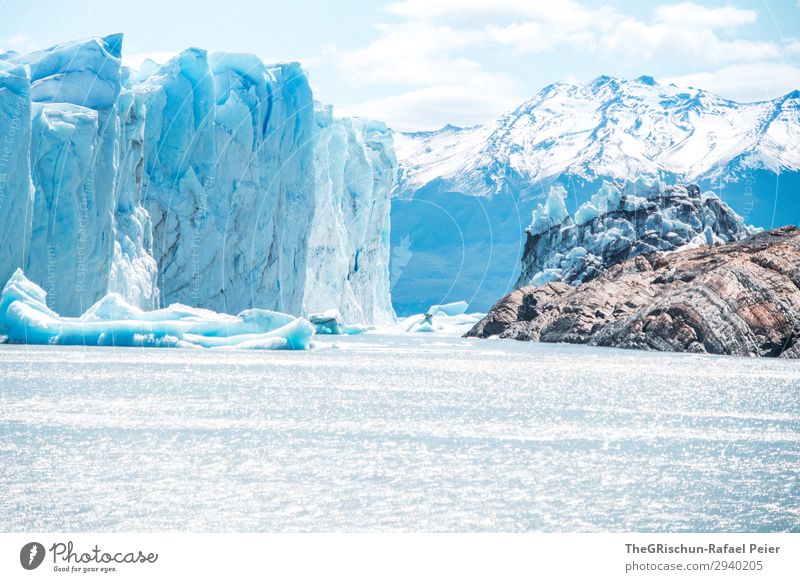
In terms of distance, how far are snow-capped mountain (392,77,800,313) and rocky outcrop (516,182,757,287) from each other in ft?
188

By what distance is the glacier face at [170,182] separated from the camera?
40.5 metres

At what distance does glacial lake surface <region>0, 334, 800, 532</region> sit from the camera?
11.9 meters

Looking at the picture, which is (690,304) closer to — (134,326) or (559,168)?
(134,326)

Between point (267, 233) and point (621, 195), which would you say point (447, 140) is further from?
point (267, 233)

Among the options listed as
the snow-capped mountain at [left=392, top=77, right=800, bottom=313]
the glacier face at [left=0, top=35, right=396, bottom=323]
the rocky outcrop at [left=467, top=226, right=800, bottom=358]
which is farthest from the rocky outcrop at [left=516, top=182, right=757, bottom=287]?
the snow-capped mountain at [left=392, top=77, right=800, bottom=313]

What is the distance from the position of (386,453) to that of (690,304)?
110 feet

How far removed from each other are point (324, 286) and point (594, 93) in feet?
265

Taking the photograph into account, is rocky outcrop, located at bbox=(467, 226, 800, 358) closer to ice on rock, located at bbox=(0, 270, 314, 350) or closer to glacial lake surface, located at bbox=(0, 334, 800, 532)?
glacial lake surface, located at bbox=(0, 334, 800, 532)

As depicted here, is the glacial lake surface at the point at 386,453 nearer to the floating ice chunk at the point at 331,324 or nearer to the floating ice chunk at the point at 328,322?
the floating ice chunk at the point at 328,322

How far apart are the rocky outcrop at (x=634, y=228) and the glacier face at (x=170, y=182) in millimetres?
15914

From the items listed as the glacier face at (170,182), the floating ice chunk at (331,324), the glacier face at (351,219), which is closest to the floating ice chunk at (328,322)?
the floating ice chunk at (331,324)

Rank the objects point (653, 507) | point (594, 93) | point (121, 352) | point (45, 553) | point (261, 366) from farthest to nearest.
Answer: point (594, 93)
point (121, 352)
point (261, 366)
point (653, 507)
point (45, 553)

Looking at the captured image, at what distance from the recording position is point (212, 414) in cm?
2083

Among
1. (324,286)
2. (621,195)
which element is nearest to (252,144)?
(324,286)
